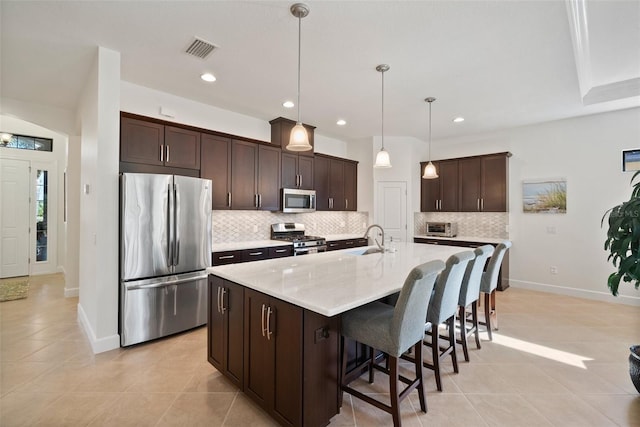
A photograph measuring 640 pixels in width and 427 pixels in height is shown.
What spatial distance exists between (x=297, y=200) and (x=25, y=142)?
5820mm

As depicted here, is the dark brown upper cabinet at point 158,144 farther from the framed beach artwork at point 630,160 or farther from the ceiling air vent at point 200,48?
the framed beach artwork at point 630,160

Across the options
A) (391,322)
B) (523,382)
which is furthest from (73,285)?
(523,382)

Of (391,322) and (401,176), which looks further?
(401,176)

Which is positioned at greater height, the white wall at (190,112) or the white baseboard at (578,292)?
the white wall at (190,112)

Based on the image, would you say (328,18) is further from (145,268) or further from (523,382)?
(523,382)

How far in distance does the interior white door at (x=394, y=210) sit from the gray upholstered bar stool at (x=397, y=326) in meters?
4.00

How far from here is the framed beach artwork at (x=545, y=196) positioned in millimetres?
4781

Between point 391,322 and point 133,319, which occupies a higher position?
point 391,322

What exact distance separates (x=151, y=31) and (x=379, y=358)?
3.51 metres

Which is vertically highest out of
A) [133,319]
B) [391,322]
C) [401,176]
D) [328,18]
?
[328,18]

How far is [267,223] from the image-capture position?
4902 millimetres

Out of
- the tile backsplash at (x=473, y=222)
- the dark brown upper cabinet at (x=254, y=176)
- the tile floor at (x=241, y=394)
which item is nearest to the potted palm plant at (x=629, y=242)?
the tile floor at (x=241, y=394)

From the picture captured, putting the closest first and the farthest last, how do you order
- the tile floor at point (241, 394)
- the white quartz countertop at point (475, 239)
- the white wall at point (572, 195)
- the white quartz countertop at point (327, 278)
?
the white quartz countertop at point (327, 278) < the tile floor at point (241, 394) < the white wall at point (572, 195) < the white quartz countertop at point (475, 239)

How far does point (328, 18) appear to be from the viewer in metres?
2.28
